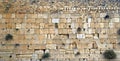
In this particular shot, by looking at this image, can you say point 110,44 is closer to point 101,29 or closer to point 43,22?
point 101,29

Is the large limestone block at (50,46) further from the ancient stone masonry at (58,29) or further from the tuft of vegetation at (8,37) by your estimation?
the tuft of vegetation at (8,37)

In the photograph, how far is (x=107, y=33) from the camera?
10820mm

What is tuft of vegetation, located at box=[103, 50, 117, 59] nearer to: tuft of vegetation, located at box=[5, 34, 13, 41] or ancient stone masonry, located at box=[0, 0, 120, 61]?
ancient stone masonry, located at box=[0, 0, 120, 61]

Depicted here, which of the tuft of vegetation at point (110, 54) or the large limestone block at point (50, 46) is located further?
the large limestone block at point (50, 46)

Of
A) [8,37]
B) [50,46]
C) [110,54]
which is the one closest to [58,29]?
[50,46]

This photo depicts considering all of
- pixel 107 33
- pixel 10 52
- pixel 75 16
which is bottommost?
pixel 10 52

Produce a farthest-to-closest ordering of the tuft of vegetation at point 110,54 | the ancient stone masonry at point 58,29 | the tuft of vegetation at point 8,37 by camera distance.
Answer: the tuft of vegetation at point 8,37, the ancient stone masonry at point 58,29, the tuft of vegetation at point 110,54

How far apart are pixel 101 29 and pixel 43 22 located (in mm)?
2620

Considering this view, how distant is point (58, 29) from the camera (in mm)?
10922

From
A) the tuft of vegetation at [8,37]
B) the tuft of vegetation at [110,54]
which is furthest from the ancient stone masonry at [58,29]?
the tuft of vegetation at [110,54]

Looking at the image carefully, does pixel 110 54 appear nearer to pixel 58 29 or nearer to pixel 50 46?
pixel 58 29

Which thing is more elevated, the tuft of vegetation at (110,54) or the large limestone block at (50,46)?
the large limestone block at (50,46)

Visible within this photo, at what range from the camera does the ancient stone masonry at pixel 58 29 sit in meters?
10.7

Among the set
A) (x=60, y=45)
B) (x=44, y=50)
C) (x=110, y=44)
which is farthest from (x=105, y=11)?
(x=44, y=50)
